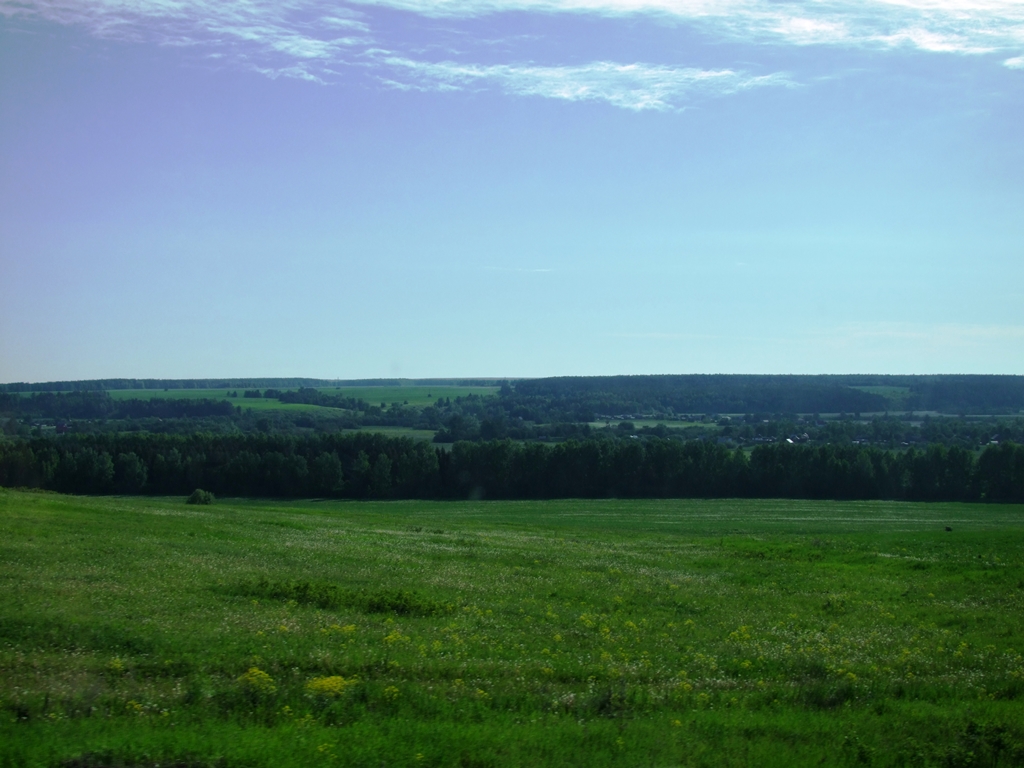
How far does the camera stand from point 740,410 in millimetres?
194125

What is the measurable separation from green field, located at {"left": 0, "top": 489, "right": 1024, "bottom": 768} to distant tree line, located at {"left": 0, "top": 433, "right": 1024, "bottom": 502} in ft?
217

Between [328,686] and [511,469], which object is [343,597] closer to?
[328,686]

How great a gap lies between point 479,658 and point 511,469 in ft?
278

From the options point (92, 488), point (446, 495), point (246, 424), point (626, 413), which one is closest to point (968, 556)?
point (446, 495)

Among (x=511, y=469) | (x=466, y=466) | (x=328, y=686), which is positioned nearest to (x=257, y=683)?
(x=328, y=686)

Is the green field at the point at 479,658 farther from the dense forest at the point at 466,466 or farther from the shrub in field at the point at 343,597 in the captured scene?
the dense forest at the point at 466,466

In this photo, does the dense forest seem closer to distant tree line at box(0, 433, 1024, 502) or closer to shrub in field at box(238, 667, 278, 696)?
distant tree line at box(0, 433, 1024, 502)

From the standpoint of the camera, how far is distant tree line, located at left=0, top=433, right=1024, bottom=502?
299ft

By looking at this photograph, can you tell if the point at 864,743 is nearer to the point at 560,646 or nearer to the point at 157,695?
the point at 560,646

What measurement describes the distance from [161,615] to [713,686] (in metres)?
9.55

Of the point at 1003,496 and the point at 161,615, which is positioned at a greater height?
the point at 161,615

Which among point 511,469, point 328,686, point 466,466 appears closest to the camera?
point 328,686

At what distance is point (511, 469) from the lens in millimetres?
98500

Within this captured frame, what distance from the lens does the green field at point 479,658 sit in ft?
31.4
